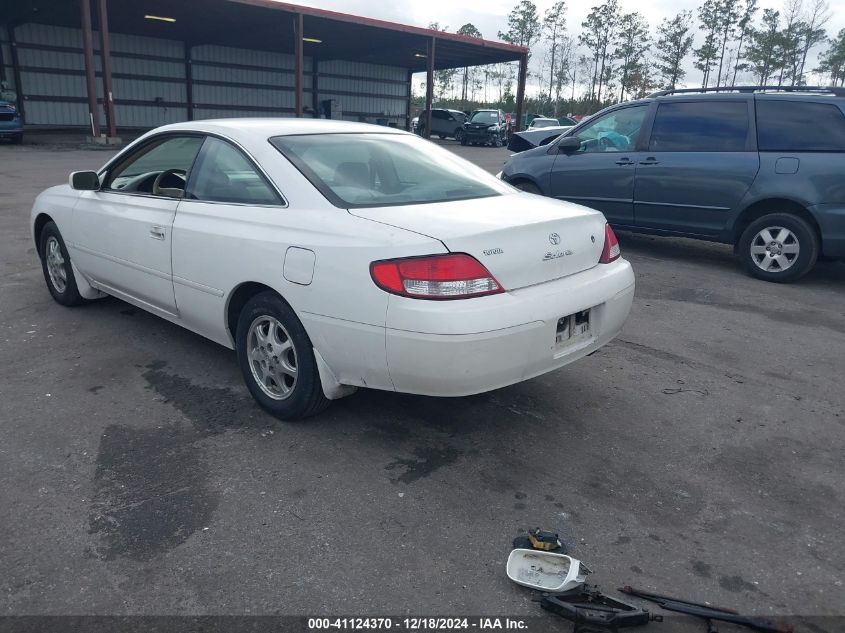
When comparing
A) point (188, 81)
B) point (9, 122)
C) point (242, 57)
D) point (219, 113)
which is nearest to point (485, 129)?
point (242, 57)

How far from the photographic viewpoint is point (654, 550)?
103 inches

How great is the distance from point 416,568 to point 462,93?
274ft

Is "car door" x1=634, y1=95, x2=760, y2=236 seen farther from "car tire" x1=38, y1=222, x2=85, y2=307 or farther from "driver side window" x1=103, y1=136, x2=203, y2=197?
"car tire" x1=38, y1=222, x2=85, y2=307

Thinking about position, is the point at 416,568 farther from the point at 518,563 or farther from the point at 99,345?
the point at 99,345

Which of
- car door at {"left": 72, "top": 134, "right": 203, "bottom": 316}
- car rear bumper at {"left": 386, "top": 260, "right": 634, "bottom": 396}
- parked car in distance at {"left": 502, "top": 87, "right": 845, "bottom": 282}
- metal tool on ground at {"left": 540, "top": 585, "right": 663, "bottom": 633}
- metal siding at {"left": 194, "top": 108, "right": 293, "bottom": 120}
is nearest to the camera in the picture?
metal tool on ground at {"left": 540, "top": 585, "right": 663, "bottom": 633}

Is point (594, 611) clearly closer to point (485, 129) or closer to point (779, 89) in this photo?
point (779, 89)

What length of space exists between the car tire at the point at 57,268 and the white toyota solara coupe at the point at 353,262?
809 millimetres

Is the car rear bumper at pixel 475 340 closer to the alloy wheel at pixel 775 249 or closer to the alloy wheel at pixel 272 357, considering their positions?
the alloy wheel at pixel 272 357

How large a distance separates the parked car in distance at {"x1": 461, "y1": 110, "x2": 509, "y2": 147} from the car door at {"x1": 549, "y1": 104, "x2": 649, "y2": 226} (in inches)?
1018

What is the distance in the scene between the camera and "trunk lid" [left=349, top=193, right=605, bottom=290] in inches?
121

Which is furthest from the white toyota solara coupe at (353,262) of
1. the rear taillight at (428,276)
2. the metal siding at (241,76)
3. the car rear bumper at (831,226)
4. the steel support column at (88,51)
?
the metal siding at (241,76)

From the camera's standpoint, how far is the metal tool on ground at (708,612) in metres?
2.22

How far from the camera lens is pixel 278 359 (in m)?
3.51

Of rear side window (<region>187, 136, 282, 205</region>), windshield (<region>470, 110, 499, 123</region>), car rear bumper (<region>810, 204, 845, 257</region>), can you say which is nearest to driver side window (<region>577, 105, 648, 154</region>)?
car rear bumper (<region>810, 204, 845, 257</region>)
